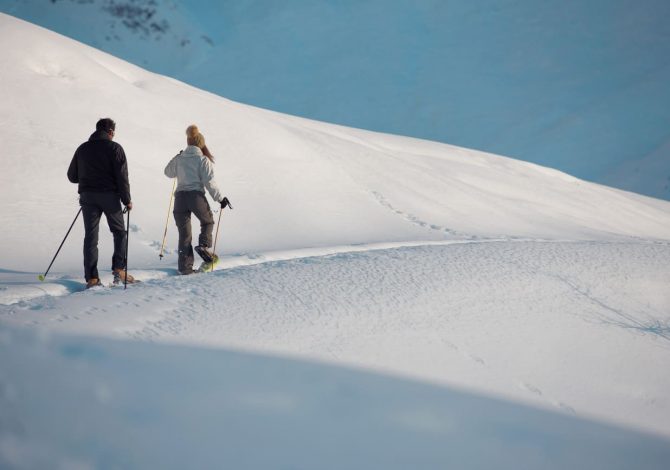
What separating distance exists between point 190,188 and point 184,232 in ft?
1.33

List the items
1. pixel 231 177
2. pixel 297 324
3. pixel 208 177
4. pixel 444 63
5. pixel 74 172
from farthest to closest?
pixel 444 63
pixel 231 177
pixel 208 177
pixel 74 172
pixel 297 324

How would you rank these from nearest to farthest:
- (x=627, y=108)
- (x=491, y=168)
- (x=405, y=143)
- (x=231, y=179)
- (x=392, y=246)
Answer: (x=392, y=246) → (x=231, y=179) → (x=491, y=168) → (x=405, y=143) → (x=627, y=108)

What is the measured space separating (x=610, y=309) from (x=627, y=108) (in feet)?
98.0

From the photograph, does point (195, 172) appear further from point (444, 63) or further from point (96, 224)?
point (444, 63)

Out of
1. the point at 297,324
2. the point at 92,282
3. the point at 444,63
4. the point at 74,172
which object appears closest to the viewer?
the point at 297,324

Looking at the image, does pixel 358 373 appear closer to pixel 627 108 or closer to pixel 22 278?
pixel 22 278

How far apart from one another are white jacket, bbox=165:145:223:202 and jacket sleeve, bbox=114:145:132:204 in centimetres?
66

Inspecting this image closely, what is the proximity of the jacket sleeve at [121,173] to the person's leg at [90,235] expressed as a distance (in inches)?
9.5

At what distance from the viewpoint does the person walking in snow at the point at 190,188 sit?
568 cm

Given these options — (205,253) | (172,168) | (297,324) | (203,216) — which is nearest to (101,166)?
(172,168)

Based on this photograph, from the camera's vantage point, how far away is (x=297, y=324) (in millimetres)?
4324

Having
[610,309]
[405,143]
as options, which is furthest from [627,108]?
[610,309]

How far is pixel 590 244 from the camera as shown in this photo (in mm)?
7516

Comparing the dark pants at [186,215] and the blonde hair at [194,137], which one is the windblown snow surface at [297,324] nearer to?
the dark pants at [186,215]
